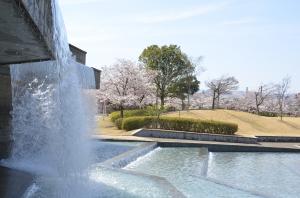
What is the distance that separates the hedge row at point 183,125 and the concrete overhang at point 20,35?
1752 centimetres

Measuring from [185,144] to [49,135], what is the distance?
10095 mm

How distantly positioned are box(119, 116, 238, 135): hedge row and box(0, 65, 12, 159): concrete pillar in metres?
15.1

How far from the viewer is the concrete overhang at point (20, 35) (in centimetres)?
450

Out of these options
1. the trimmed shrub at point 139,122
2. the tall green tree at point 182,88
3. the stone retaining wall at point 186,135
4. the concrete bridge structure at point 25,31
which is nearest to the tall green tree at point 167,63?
the tall green tree at point 182,88

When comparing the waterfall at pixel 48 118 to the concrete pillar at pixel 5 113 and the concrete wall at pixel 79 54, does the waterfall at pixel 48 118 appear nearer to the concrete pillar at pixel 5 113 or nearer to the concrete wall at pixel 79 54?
the concrete pillar at pixel 5 113

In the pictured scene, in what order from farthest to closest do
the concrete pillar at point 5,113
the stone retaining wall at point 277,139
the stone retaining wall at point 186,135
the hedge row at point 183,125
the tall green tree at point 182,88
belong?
1. the tall green tree at point 182,88
2. the stone retaining wall at point 277,139
3. the hedge row at point 183,125
4. the stone retaining wall at point 186,135
5. the concrete pillar at point 5,113

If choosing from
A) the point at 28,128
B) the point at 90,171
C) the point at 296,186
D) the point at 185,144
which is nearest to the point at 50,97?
the point at 28,128

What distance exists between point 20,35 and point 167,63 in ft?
137

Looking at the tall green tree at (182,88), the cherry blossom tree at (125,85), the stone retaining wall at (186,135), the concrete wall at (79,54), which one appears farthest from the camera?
the tall green tree at (182,88)

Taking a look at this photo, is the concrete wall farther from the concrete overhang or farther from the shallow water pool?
the concrete overhang

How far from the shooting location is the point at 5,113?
34.8 feet

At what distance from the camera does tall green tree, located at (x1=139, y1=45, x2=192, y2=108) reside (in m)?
46.8

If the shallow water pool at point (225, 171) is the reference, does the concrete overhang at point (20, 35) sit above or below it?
above

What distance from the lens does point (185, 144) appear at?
20109mm
